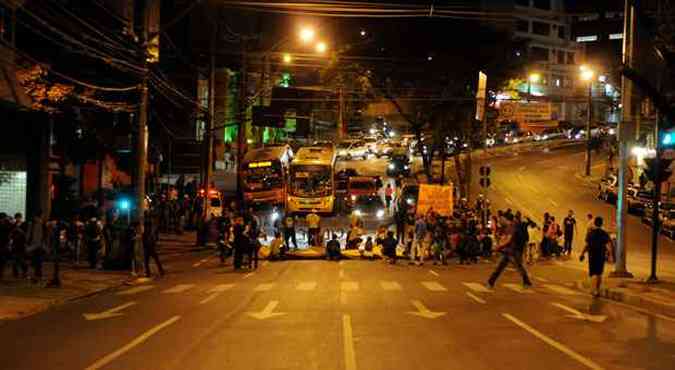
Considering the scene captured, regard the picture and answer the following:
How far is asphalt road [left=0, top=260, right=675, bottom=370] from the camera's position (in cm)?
1053

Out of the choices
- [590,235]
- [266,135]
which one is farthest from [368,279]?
[266,135]

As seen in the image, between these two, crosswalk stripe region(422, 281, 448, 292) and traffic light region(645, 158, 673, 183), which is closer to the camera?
crosswalk stripe region(422, 281, 448, 292)

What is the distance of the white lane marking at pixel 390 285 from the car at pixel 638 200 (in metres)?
26.3

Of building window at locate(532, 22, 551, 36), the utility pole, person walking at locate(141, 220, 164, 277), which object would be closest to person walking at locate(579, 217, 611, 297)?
the utility pole

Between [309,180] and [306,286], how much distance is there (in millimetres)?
25850

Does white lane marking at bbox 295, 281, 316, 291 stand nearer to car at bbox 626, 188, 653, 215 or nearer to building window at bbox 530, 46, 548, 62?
car at bbox 626, 188, 653, 215

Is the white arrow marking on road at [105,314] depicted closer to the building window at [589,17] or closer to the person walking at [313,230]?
the person walking at [313,230]

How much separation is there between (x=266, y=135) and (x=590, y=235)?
62737mm

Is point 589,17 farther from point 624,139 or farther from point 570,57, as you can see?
point 624,139

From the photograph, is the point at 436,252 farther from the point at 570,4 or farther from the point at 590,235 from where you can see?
the point at 570,4

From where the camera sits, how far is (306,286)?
21.2 metres

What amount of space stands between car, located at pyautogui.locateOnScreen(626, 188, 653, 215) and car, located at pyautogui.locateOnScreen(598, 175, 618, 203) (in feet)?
14.0

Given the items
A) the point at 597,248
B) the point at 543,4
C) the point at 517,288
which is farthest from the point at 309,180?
the point at 543,4

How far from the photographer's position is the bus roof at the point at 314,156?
155ft
